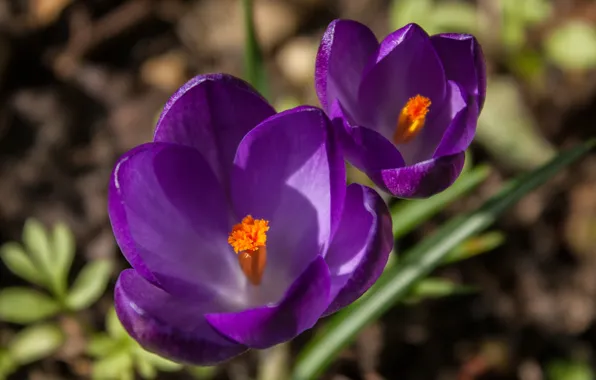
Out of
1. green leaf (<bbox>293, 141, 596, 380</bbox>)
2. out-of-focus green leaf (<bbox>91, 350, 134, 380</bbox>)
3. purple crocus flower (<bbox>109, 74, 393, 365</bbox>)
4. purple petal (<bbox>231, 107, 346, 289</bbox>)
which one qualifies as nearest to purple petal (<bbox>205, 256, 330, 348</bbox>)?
purple crocus flower (<bbox>109, 74, 393, 365</bbox>)

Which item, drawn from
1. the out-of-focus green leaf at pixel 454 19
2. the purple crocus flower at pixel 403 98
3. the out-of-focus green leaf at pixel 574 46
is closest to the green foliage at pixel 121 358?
the purple crocus flower at pixel 403 98

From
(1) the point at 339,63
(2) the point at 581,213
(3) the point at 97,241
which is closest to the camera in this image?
(1) the point at 339,63

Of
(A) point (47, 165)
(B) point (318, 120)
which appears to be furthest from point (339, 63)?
(A) point (47, 165)

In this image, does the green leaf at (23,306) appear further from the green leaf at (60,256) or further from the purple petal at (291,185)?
the purple petal at (291,185)

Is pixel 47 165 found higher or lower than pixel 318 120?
lower

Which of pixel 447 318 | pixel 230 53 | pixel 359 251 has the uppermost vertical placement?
pixel 359 251

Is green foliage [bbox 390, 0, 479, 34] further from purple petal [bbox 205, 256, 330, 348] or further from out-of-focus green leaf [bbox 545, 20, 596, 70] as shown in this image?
purple petal [bbox 205, 256, 330, 348]

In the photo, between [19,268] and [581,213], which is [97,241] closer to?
[19,268]

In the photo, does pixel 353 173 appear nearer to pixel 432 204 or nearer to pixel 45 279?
pixel 432 204
